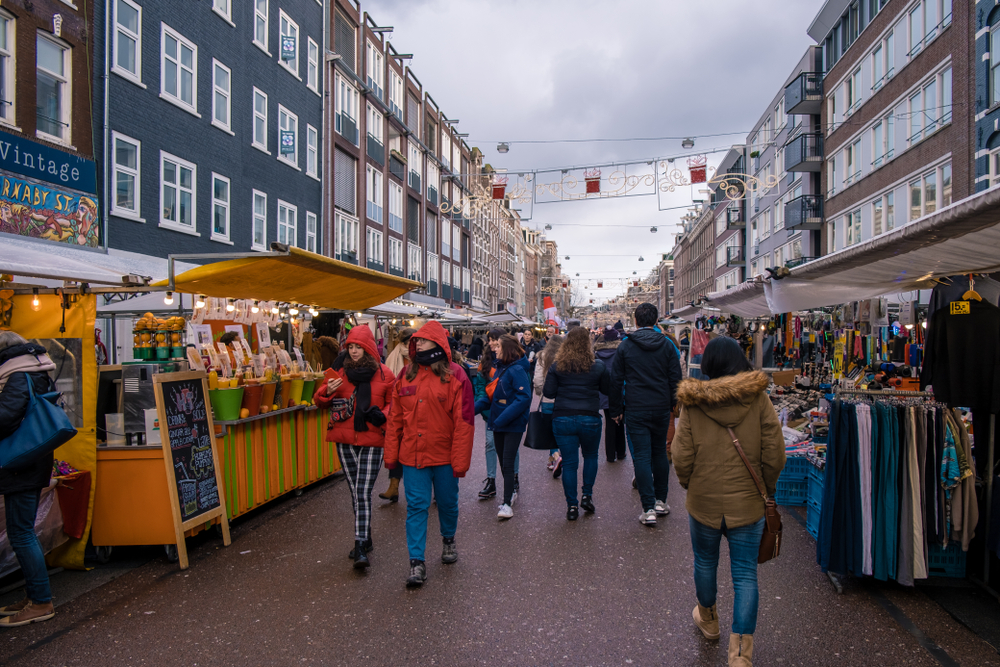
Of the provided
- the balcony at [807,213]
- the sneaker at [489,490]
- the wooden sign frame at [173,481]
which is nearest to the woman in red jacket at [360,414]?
the wooden sign frame at [173,481]

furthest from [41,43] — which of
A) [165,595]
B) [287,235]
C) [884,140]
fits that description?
[884,140]

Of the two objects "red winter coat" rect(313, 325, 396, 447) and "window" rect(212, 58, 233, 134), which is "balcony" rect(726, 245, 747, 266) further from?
"red winter coat" rect(313, 325, 396, 447)

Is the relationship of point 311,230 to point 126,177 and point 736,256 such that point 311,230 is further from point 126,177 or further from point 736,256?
point 736,256

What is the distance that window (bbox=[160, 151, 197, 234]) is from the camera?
50.2 ft

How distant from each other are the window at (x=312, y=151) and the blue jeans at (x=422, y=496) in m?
20.0

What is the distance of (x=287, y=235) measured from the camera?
69.8ft

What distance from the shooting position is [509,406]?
640 cm

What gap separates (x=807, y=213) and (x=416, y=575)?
2768 centimetres

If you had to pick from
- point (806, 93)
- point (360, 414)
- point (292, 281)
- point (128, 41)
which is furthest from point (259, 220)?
point (806, 93)

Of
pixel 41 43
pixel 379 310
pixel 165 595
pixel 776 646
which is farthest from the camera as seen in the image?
pixel 379 310

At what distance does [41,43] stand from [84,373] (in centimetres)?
1034

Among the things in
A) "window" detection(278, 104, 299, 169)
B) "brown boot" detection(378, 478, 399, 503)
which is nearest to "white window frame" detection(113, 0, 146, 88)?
"window" detection(278, 104, 299, 169)

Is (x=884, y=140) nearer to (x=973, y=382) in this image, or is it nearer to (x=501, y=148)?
(x=501, y=148)

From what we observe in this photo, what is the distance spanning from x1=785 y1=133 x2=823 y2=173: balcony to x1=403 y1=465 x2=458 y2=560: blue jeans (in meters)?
26.9
